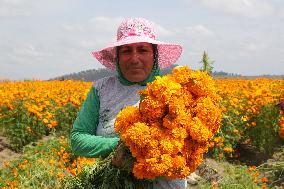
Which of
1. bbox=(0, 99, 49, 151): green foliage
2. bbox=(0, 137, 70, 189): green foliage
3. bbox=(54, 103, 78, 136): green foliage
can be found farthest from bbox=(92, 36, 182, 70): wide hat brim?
bbox=(54, 103, 78, 136): green foliage

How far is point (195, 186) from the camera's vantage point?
579 centimetres

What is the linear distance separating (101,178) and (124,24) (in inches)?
30.4

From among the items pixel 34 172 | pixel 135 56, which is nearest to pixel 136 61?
pixel 135 56

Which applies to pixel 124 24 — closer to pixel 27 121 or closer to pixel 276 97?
pixel 27 121

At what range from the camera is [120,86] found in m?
2.32

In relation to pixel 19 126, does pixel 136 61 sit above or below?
above

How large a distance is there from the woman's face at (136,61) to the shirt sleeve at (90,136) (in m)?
0.20

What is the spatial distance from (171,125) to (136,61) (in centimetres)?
55

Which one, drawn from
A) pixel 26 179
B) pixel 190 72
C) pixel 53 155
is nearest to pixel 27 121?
pixel 53 155

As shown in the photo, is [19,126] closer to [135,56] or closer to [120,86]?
[120,86]

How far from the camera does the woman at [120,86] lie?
7.23 feet

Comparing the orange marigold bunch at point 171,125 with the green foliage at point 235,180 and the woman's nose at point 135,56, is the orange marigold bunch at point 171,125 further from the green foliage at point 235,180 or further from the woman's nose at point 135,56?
the green foliage at point 235,180

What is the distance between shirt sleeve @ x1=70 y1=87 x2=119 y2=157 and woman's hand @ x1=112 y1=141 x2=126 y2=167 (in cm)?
14

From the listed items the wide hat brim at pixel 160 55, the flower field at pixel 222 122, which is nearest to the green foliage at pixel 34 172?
the flower field at pixel 222 122
